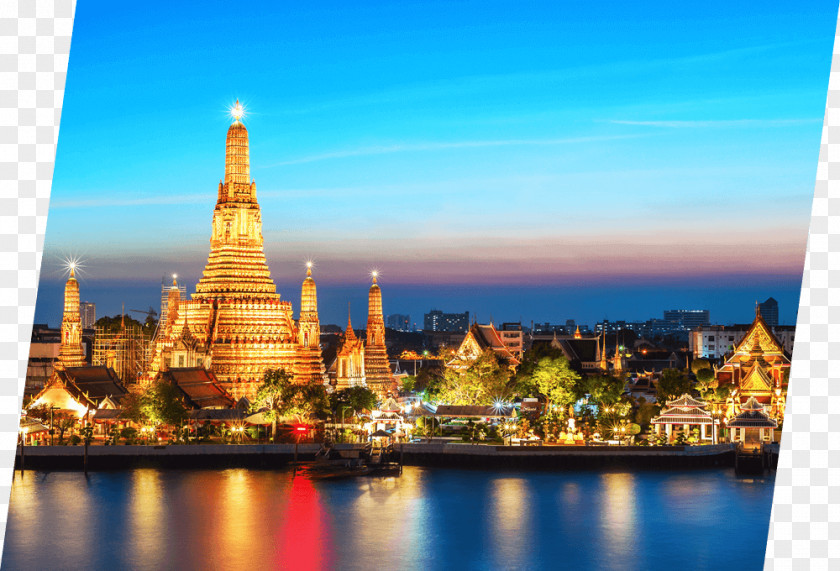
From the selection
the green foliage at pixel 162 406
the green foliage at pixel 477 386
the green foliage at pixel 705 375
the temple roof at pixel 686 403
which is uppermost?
the green foliage at pixel 705 375

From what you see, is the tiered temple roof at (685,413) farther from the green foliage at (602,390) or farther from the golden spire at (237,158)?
the golden spire at (237,158)

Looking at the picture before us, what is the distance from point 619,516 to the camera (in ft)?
69.9

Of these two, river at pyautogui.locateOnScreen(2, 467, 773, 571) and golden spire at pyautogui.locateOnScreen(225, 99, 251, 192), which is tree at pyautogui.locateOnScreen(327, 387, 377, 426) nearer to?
river at pyautogui.locateOnScreen(2, 467, 773, 571)

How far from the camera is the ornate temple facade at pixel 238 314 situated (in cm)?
3309

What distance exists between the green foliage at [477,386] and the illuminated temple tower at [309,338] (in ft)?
12.5

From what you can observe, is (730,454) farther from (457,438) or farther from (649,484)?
(457,438)

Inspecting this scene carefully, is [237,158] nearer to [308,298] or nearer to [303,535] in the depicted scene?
[308,298]

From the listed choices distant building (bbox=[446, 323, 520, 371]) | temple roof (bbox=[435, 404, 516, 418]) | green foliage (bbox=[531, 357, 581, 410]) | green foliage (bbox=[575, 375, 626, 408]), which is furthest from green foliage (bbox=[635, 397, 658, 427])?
distant building (bbox=[446, 323, 520, 371])

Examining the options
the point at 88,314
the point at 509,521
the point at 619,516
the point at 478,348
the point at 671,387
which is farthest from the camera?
the point at 88,314

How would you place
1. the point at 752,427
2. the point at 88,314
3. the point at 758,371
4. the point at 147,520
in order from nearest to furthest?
the point at 147,520, the point at 752,427, the point at 758,371, the point at 88,314

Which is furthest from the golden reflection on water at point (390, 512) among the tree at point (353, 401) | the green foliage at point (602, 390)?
the green foliage at point (602, 390)

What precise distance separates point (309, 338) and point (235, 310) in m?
2.41

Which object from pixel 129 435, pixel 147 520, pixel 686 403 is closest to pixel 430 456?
pixel 686 403

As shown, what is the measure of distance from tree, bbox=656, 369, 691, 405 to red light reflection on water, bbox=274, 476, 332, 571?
492 inches
